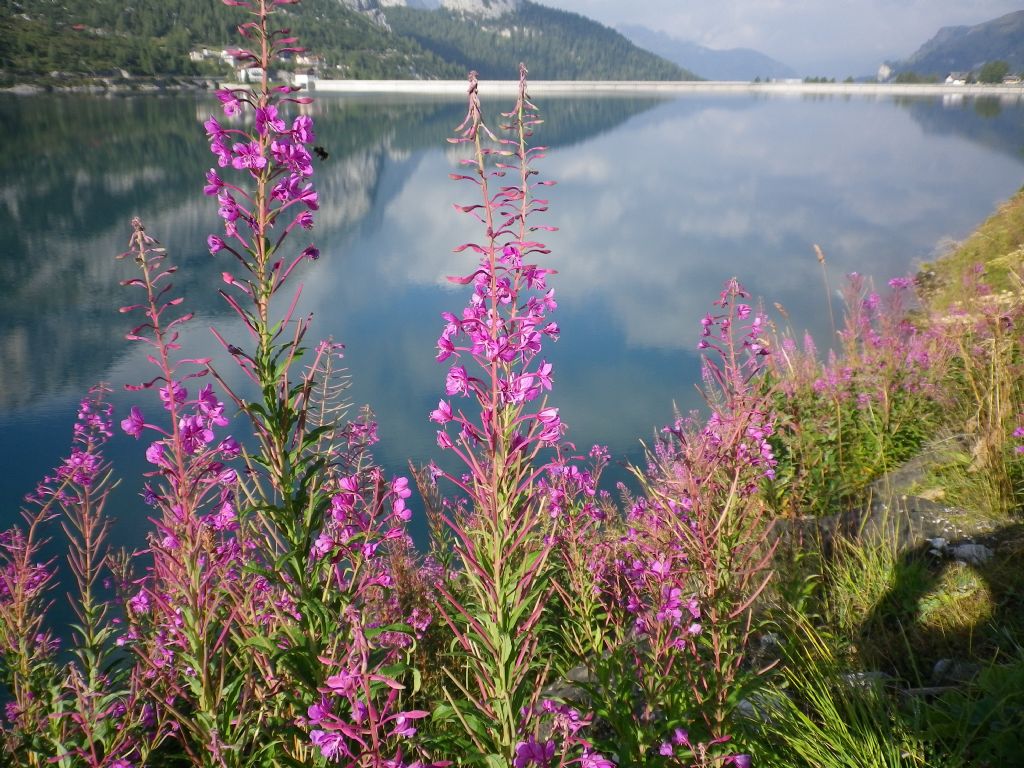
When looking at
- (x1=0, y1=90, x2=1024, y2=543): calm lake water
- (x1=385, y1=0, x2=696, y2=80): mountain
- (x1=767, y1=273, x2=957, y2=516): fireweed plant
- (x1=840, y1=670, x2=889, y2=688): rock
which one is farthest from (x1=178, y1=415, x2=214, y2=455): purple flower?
(x1=385, y1=0, x2=696, y2=80): mountain

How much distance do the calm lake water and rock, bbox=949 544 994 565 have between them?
5237 millimetres

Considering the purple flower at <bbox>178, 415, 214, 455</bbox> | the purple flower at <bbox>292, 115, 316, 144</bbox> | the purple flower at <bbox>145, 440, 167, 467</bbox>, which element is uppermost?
the purple flower at <bbox>292, 115, 316, 144</bbox>

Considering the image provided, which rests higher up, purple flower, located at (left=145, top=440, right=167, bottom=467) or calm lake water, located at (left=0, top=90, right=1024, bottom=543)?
purple flower, located at (left=145, top=440, right=167, bottom=467)

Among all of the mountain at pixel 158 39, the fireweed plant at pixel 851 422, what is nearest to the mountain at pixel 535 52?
the mountain at pixel 158 39

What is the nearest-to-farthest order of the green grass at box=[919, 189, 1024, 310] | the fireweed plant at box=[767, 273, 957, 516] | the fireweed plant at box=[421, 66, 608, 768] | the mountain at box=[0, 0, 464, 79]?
the fireweed plant at box=[421, 66, 608, 768] → the fireweed plant at box=[767, 273, 957, 516] → the green grass at box=[919, 189, 1024, 310] → the mountain at box=[0, 0, 464, 79]

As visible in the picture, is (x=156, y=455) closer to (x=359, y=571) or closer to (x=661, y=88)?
(x=359, y=571)

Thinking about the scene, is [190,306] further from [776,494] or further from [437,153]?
[437,153]

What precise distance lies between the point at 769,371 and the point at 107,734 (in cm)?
467

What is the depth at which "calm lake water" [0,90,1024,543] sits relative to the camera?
9.72 metres

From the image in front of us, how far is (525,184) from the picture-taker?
1.92 meters

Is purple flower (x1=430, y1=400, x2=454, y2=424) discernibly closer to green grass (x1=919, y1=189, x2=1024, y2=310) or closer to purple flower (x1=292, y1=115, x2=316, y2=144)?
purple flower (x1=292, y1=115, x2=316, y2=144)

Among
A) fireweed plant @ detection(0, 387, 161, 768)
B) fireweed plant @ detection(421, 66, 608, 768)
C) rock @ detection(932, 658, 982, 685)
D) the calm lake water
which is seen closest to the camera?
fireweed plant @ detection(421, 66, 608, 768)

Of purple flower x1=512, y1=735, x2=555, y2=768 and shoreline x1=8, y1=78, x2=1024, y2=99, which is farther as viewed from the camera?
shoreline x1=8, y1=78, x2=1024, y2=99

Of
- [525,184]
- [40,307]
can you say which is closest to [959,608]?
[525,184]
